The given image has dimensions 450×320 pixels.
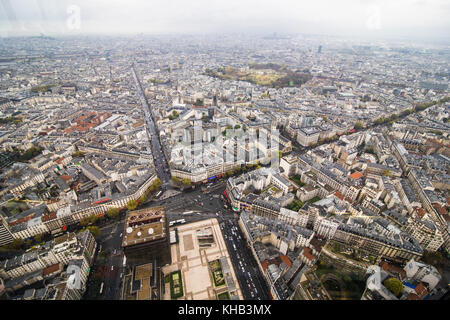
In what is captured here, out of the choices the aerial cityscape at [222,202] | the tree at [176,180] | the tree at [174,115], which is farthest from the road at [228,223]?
the tree at [174,115]

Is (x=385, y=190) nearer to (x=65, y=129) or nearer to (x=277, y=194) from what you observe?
(x=277, y=194)

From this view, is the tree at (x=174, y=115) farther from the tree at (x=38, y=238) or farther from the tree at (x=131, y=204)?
the tree at (x=38, y=238)

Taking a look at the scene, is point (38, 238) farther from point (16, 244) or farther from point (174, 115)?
point (174, 115)

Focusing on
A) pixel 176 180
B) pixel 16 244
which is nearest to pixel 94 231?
pixel 16 244

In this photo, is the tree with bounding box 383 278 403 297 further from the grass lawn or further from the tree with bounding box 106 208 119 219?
the tree with bounding box 106 208 119 219

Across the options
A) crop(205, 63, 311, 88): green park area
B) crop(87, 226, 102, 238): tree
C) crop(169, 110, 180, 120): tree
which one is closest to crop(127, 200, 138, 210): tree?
crop(87, 226, 102, 238): tree
